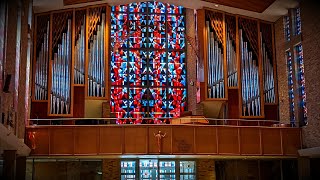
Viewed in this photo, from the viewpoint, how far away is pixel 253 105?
19.2m

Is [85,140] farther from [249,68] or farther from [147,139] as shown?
[249,68]

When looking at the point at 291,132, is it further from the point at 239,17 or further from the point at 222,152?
the point at 239,17

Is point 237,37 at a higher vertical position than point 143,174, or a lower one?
higher

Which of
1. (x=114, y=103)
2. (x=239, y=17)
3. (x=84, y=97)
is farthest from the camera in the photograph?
(x=114, y=103)

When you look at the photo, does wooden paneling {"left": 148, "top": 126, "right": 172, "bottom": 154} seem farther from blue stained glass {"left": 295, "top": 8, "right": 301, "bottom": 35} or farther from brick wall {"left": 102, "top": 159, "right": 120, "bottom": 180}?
blue stained glass {"left": 295, "top": 8, "right": 301, "bottom": 35}

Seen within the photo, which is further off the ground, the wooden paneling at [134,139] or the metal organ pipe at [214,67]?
the metal organ pipe at [214,67]

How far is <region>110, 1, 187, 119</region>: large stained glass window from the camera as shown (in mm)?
21516

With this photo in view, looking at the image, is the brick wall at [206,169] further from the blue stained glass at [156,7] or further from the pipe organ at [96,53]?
the blue stained glass at [156,7]

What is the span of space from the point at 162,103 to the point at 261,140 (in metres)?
4.98

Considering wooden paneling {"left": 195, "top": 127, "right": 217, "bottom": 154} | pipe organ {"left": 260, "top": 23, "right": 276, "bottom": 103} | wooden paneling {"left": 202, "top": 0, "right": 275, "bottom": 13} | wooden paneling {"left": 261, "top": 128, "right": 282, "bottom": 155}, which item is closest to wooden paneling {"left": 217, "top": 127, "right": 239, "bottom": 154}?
wooden paneling {"left": 195, "top": 127, "right": 217, "bottom": 154}

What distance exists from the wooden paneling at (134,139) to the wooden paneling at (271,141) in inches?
141

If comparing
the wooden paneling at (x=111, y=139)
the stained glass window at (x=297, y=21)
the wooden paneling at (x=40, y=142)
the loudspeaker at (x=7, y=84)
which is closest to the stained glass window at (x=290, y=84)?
the stained glass window at (x=297, y=21)

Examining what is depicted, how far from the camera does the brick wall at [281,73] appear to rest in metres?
19.0

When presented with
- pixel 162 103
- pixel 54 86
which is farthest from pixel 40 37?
pixel 162 103
